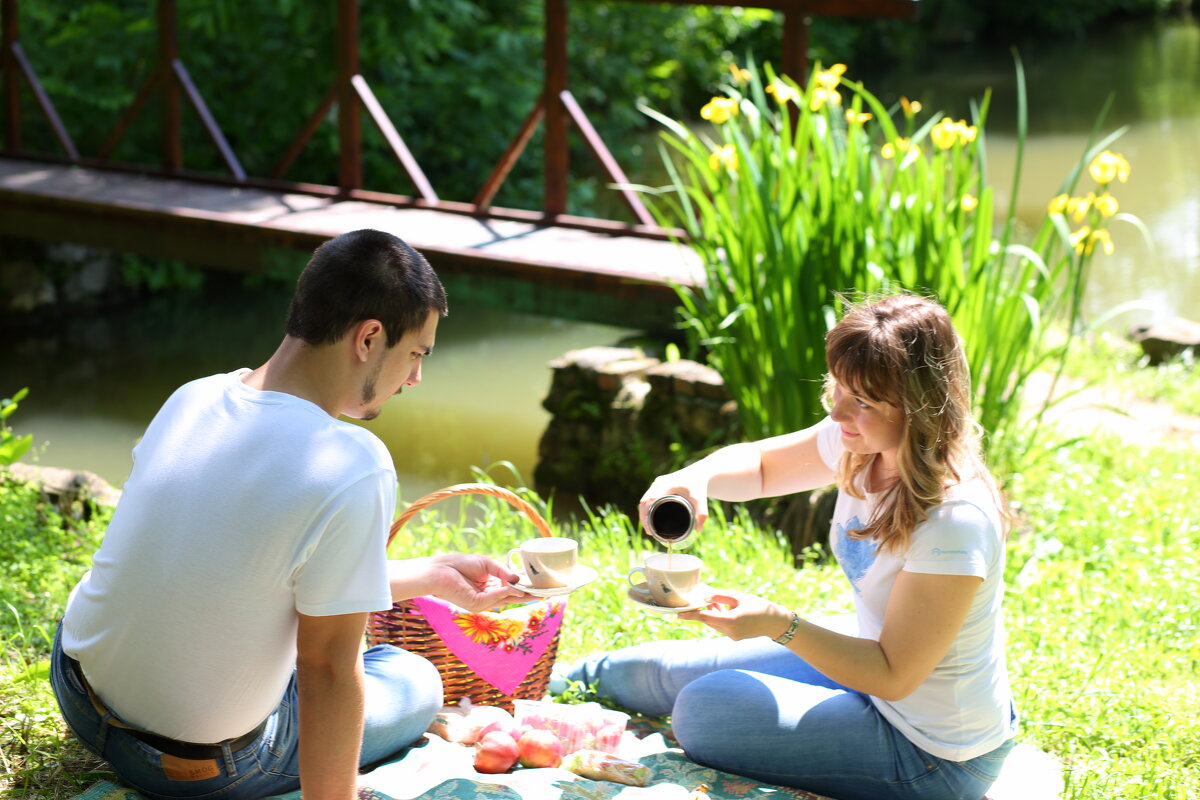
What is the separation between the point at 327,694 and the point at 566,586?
0.62m

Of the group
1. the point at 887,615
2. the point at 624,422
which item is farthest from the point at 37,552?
the point at 887,615

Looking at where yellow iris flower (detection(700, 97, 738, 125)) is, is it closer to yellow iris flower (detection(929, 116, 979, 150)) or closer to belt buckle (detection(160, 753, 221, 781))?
yellow iris flower (detection(929, 116, 979, 150))

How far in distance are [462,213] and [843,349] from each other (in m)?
4.88

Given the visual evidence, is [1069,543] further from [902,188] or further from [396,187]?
[396,187]

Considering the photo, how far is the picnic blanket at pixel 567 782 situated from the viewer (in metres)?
2.22

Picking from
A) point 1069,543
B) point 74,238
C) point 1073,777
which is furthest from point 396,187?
point 1073,777

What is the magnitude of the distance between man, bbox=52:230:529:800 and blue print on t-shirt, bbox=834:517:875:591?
2.73 feet

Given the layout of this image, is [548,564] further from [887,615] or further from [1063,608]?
[1063,608]

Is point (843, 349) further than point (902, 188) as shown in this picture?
No

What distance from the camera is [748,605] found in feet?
6.77

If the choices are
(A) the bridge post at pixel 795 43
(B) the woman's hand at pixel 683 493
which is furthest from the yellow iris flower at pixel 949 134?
(B) the woman's hand at pixel 683 493

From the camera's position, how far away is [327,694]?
70.0 inches

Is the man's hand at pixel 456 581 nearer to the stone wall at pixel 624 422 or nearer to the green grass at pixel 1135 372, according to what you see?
the stone wall at pixel 624 422

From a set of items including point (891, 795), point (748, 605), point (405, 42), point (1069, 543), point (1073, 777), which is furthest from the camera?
point (405, 42)
